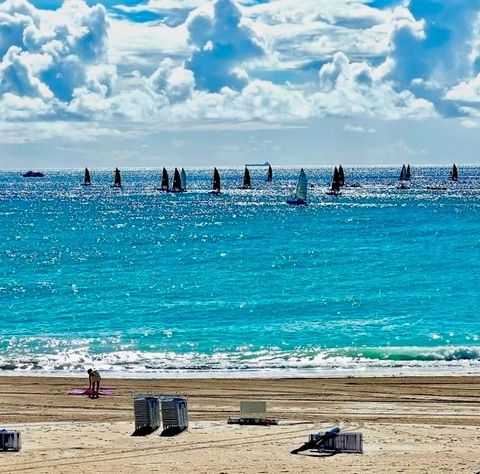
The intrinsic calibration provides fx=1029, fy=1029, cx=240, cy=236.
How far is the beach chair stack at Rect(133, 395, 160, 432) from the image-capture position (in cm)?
2344

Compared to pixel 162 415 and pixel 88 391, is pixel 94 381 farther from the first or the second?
pixel 162 415

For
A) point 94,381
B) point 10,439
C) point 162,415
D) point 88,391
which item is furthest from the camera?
point 88,391

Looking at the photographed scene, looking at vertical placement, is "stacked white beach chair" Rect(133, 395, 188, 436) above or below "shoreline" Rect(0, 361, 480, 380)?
above

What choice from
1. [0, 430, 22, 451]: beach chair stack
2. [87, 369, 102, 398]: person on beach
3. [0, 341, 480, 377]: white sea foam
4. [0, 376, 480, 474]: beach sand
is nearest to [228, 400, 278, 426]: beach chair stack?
[0, 376, 480, 474]: beach sand

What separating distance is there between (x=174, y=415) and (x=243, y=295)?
→ 3062 centimetres

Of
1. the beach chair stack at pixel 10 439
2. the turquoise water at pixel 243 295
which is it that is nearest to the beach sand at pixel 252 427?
the beach chair stack at pixel 10 439

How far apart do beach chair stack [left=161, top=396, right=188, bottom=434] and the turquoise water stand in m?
10.1

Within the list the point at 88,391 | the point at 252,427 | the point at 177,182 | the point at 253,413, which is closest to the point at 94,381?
the point at 88,391

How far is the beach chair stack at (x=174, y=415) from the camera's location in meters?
23.3

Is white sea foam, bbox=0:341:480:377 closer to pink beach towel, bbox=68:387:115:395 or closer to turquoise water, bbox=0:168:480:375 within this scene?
turquoise water, bbox=0:168:480:375

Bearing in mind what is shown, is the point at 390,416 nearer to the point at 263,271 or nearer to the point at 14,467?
the point at 14,467

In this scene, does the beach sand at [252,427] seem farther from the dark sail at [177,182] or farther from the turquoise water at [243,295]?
the dark sail at [177,182]

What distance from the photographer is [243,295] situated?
53938mm

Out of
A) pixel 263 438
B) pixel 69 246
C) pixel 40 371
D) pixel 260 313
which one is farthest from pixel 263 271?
pixel 263 438
